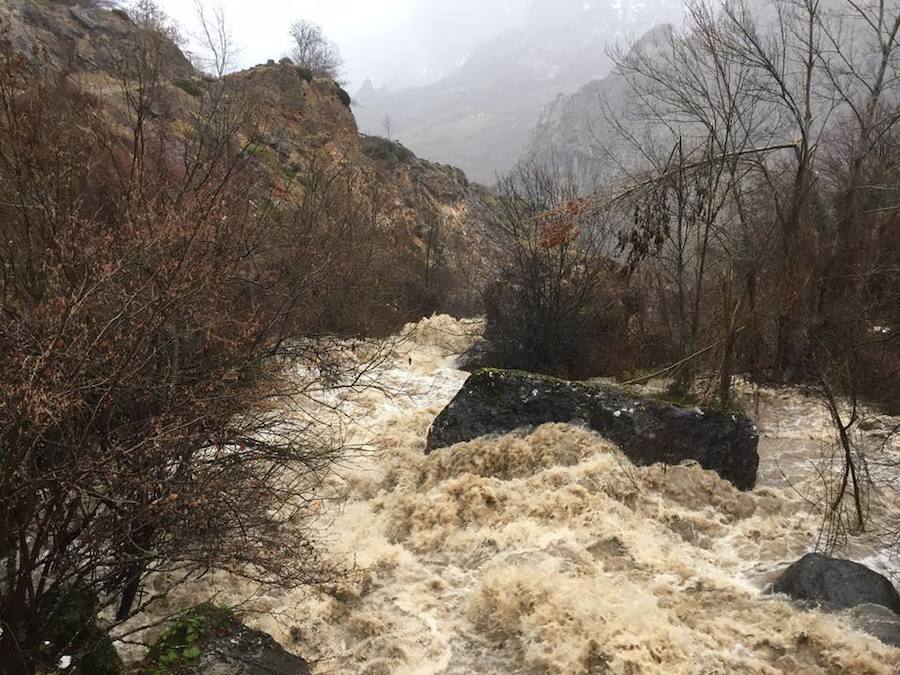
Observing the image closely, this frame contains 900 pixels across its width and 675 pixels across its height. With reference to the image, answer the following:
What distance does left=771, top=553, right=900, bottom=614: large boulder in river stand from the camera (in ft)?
16.8

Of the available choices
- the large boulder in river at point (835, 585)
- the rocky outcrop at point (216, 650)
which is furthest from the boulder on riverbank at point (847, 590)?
the rocky outcrop at point (216, 650)

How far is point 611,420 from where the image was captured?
325 inches

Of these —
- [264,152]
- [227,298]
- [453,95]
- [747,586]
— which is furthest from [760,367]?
[453,95]

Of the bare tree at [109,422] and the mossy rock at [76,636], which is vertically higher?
the bare tree at [109,422]

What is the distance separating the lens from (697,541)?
21.6ft

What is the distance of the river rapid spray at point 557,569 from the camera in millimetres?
4891

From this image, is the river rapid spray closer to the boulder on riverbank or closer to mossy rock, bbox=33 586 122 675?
the boulder on riverbank

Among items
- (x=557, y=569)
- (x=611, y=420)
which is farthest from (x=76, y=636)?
(x=611, y=420)

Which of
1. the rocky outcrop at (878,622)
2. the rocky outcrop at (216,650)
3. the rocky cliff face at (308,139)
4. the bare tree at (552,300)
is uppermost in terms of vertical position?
the rocky cliff face at (308,139)

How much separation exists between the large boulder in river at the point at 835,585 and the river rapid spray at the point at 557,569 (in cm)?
23

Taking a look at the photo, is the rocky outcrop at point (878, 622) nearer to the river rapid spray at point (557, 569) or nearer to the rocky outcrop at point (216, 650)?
the river rapid spray at point (557, 569)

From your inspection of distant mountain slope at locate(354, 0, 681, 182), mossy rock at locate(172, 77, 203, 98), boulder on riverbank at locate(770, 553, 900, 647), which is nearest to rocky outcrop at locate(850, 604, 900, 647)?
boulder on riverbank at locate(770, 553, 900, 647)

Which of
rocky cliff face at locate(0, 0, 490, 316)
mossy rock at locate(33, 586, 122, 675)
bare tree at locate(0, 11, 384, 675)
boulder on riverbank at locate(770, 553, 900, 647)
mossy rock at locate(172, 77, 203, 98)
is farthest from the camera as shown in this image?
mossy rock at locate(172, 77, 203, 98)

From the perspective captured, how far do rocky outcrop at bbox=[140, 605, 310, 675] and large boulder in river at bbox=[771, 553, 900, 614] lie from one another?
4.29 meters
